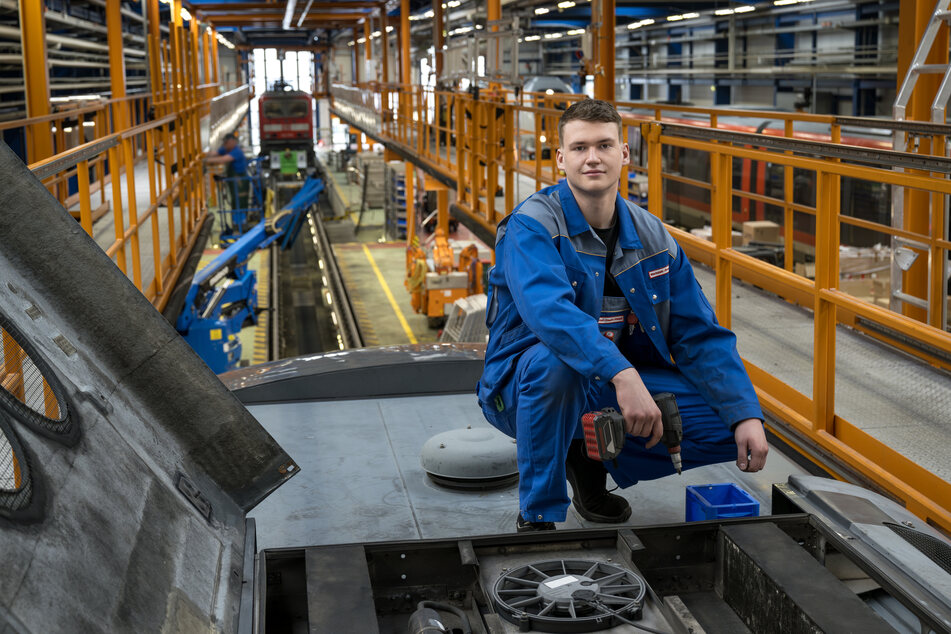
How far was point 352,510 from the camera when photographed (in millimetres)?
3117

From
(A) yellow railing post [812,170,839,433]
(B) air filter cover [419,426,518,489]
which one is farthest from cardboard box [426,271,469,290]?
(A) yellow railing post [812,170,839,433]

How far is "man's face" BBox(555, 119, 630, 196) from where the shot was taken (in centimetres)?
273

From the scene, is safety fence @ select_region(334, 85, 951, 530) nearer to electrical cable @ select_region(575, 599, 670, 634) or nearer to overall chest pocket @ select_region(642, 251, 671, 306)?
overall chest pocket @ select_region(642, 251, 671, 306)

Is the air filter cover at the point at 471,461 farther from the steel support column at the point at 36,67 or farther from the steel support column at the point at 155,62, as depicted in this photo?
the steel support column at the point at 155,62

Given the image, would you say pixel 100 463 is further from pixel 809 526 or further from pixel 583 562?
pixel 809 526

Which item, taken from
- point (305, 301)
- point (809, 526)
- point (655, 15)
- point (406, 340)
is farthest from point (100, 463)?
point (655, 15)

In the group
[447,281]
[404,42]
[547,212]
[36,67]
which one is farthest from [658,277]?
[404,42]

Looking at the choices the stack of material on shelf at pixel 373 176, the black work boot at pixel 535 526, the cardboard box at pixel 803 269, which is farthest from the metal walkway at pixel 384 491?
the stack of material on shelf at pixel 373 176

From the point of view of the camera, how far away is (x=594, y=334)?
8.00 ft

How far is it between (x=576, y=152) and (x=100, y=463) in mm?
1550

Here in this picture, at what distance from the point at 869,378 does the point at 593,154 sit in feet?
6.99

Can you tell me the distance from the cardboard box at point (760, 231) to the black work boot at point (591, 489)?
926cm

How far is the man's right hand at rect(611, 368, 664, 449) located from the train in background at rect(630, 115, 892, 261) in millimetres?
6086

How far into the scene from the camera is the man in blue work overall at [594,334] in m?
2.55
